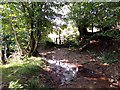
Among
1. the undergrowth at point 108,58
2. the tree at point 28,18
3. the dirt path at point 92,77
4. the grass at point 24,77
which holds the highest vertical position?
the tree at point 28,18

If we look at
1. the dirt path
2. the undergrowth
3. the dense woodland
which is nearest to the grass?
the dense woodland

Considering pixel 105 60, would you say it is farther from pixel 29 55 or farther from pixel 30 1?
pixel 30 1

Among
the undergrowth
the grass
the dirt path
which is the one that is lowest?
the dirt path

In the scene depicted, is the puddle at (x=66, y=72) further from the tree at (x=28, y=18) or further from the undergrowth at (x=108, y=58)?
the tree at (x=28, y=18)

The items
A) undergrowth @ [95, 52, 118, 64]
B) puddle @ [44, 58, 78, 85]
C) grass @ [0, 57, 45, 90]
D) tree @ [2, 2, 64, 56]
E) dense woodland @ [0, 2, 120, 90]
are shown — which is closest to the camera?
grass @ [0, 57, 45, 90]

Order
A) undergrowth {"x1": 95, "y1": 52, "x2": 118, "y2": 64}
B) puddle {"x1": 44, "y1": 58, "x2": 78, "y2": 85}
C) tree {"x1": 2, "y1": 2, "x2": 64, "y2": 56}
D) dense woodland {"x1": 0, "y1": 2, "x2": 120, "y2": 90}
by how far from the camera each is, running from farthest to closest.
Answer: undergrowth {"x1": 95, "y1": 52, "x2": 118, "y2": 64} < tree {"x1": 2, "y1": 2, "x2": 64, "y2": 56} < puddle {"x1": 44, "y1": 58, "x2": 78, "y2": 85} < dense woodland {"x1": 0, "y1": 2, "x2": 120, "y2": 90}

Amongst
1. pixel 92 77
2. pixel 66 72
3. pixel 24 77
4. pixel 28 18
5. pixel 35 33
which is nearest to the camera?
pixel 24 77

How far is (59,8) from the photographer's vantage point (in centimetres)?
863

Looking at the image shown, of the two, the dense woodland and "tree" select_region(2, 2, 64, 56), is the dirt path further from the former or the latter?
"tree" select_region(2, 2, 64, 56)

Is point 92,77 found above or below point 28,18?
below

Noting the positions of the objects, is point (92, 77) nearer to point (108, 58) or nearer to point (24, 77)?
point (108, 58)

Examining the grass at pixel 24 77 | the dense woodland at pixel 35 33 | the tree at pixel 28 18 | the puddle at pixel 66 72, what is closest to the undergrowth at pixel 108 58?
the dense woodland at pixel 35 33

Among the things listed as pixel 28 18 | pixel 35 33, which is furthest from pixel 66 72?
pixel 28 18

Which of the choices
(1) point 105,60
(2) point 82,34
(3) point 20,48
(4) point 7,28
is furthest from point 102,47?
(4) point 7,28
